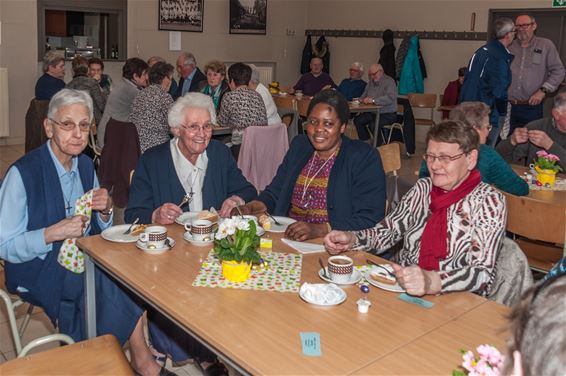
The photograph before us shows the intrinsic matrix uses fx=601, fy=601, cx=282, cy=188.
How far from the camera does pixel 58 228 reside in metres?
2.43

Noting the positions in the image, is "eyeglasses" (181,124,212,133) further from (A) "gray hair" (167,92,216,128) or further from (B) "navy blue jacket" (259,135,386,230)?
(B) "navy blue jacket" (259,135,386,230)

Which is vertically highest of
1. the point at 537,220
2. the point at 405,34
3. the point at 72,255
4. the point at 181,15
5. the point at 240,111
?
the point at 181,15

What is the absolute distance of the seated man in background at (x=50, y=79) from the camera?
286 inches

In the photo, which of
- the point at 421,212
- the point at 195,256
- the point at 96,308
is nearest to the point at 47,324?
the point at 96,308

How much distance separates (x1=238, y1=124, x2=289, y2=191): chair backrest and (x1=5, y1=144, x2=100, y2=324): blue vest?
2.74 meters

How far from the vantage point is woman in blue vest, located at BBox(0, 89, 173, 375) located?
96.4 inches

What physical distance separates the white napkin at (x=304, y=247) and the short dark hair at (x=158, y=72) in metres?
3.80

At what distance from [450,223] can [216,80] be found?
16.9 feet

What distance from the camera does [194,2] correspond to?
35.6 ft

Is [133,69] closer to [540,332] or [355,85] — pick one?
[355,85]

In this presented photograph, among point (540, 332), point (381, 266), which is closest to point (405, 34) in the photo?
point (381, 266)

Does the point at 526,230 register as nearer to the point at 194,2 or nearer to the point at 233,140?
the point at 233,140

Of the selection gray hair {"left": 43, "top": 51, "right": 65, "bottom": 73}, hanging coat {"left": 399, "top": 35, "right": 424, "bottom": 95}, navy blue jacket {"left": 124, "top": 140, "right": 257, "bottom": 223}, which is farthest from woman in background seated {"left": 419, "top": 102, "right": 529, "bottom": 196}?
hanging coat {"left": 399, "top": 35, "right": 424, "bottom": 95}

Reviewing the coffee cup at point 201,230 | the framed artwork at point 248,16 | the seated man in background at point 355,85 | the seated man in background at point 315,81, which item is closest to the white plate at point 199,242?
the coffee cup at point 201,230
